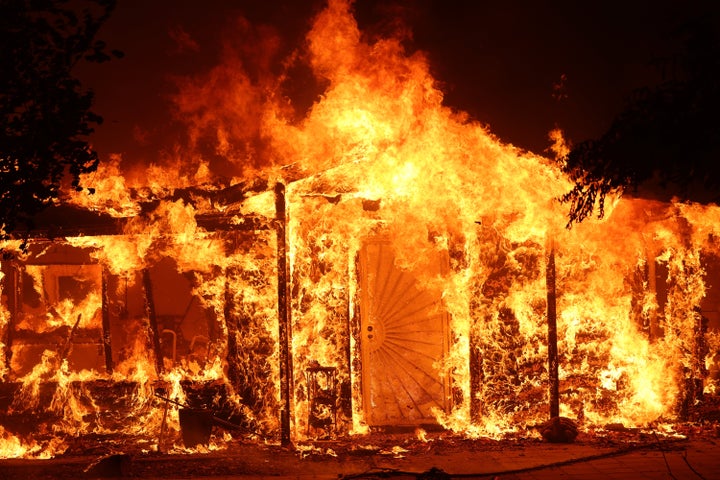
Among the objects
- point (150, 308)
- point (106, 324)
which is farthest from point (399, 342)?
point (106, 324)

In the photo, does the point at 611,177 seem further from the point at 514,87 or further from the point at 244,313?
the point at 514,87

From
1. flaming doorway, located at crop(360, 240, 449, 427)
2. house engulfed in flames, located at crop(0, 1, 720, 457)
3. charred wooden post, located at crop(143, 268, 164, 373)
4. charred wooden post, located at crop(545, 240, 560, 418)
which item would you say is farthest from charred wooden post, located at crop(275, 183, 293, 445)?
charred wooden post, located at crop(545, 240, 560, 418)

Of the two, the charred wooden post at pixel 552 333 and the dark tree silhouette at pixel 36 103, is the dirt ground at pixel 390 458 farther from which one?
the dark tree silhouette at pixel 36 103

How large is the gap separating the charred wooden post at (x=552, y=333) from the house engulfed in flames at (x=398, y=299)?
3 cm

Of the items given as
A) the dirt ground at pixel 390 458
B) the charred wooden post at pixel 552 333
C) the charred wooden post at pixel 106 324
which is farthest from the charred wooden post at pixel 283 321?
the charred wooden post at pixel 552 333

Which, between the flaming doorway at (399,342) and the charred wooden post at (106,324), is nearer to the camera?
the flaming doorway at (399,342)

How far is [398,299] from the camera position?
10.8 meters

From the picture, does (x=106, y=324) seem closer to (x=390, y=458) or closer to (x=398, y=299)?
(x=398, y=299)

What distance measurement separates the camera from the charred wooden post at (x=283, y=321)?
9398mm

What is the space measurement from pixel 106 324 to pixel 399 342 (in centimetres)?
504

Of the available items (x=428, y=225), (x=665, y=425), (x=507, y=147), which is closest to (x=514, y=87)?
(x=507, y=147)

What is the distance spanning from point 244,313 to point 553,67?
31.0 feet

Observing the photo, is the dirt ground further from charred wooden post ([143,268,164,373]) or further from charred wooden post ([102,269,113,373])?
charred wooden post ([143,268,164,373])

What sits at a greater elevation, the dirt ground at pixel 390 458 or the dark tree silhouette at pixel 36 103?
the dark tree silhouette at pixel 36 103
